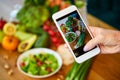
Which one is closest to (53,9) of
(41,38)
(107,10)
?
(41,38)

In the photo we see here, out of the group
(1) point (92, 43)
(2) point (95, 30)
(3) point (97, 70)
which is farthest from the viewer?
(3) point (97, 70)

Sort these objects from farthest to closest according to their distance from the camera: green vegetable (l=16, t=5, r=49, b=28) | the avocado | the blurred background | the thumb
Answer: the blurred background → green vegetable (l=16, t=5, r=49, b=28) → the avocado → the thumb

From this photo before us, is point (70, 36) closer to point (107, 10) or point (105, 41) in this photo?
point (105, 41)

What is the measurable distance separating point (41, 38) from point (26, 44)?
83mm

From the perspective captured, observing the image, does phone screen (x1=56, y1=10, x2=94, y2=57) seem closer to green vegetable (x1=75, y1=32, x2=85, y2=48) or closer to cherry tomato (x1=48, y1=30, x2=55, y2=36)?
green vegetable (x1=75, y1=32, x2=85, y2=48)

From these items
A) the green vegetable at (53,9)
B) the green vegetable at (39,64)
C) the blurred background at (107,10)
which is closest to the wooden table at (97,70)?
the green vegetable at (39,64)

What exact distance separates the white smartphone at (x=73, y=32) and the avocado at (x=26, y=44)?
401mm

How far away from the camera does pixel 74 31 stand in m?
1.08

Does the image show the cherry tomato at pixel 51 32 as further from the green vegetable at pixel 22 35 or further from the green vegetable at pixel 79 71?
the green vegetable at pixel 79 71

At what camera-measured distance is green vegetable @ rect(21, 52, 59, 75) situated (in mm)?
1269

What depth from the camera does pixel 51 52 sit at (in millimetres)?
1391

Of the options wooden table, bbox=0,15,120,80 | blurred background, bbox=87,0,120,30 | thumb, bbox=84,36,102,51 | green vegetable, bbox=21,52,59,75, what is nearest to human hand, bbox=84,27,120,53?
thumb, bbox=84,36,102,51

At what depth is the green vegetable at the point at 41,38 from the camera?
56.4 inches

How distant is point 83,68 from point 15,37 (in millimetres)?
470
